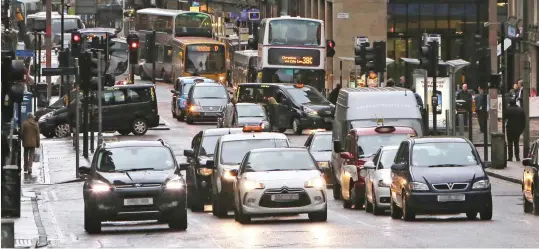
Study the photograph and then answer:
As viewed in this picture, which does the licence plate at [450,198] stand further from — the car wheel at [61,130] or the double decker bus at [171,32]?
the double decker bus at [171,32]

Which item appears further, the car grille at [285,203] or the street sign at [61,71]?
the street sign at [61,71]

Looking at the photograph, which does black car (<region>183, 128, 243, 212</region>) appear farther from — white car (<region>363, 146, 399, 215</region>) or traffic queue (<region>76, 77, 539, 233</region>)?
white car (<region>363, 146, 399, 215</region>)

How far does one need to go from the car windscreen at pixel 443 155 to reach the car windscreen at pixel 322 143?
12119mm

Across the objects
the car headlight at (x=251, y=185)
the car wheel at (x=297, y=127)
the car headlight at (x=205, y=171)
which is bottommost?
the car wheel at (x=297, y=127)

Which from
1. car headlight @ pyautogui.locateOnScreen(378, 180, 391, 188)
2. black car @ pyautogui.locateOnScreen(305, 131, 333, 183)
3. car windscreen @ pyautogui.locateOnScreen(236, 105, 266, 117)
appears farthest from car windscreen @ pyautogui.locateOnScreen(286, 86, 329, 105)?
car headlight @ pyautogui.locateOnScreen(378, 180, 391, 188)

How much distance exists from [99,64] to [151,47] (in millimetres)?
35207

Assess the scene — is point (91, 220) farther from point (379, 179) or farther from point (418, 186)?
point (379, 179)

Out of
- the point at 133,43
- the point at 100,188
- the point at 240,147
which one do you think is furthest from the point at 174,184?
the point at 133,43

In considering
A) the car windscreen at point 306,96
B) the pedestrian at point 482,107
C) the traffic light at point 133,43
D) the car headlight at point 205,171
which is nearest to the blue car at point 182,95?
the traffic light at point 133,43

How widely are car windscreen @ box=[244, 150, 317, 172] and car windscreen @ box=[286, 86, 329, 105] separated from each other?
30308 mm

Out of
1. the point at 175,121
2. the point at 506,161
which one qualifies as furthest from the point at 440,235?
the point at 175,121

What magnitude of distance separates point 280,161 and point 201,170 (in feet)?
15.7

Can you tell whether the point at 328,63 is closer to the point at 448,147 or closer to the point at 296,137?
the point at 296,137

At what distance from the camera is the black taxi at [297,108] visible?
2288 inches
